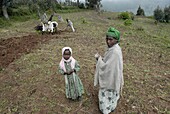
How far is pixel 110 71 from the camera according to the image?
10.0ft

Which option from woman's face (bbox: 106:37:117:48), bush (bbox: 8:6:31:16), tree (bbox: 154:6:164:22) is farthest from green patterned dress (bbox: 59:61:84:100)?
tree (bbox: 154:6:164:22)

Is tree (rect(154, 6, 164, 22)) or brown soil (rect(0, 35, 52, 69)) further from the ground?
brown soil (rect(0, 35, 52, 69))

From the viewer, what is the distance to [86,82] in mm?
4500


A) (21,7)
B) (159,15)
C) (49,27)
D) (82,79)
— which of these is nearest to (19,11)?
(21,7)

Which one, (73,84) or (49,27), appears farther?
(49,27)

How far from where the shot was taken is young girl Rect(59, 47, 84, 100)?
132 inches

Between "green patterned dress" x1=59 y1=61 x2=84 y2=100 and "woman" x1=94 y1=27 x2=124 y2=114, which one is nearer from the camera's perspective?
"woman" x1=94 y1=27 x2=124 y2=114

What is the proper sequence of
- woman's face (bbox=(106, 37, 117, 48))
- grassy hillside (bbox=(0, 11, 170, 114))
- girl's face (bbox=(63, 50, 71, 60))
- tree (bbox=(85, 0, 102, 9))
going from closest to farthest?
woman's face (bbox=(106, 37, 117, 48)), girl's face (bbox=(63, 50, 71, 60)), grassy hillside (bbox=(0, 11, 170, 114)), tree (bbox=(85, 0, 102, 9))

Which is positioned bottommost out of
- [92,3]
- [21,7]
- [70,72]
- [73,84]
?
[92,3]

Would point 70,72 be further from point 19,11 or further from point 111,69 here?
point 19,11

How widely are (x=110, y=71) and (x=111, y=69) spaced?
4 centimetres

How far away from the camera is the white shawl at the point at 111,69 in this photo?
9.84ft

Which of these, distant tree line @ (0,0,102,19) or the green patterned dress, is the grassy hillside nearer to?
the green patterned dress

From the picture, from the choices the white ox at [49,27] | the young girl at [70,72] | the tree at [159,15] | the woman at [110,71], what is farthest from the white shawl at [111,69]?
the tree at [159,15]
